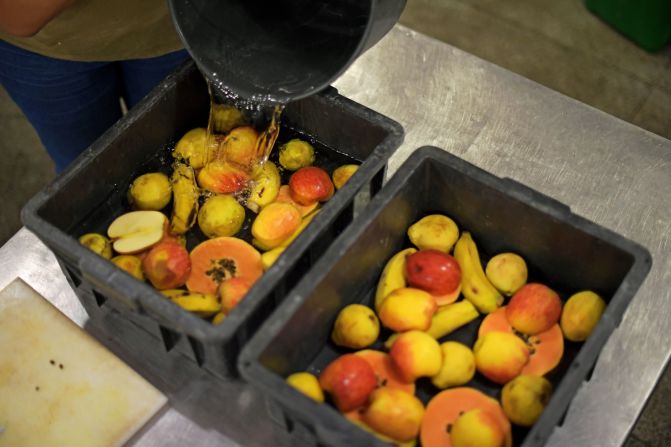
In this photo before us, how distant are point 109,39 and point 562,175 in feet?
2.26

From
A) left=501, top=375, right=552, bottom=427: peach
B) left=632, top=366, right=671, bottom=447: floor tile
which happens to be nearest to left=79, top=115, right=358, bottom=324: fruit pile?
left=501, top=375, right=552, bottom=427: peach

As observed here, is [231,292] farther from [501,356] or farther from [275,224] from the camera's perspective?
[501,356]

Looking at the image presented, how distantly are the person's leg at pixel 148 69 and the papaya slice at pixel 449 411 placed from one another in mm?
656

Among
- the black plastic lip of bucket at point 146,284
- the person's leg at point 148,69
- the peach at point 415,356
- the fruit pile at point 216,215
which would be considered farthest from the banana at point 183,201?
the peach at point 415,356

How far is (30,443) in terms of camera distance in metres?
0.98

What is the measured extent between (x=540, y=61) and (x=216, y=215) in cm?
148

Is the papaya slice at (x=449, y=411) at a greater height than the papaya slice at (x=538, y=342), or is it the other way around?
the papaya slice at (x=538, y=342)

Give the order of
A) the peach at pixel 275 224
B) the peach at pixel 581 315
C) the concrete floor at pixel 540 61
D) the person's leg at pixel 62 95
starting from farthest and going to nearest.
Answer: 1. the concrete floor at pixel 540 61
2. the person's leg at pixel 62 95
3. the peach at pixel 275 224
4. the peach at pixel 581 315

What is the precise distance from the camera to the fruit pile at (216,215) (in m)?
1.02

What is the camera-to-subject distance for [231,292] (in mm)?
978

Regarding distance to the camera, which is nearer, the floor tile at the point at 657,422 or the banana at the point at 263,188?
the banana at the point at 263,188

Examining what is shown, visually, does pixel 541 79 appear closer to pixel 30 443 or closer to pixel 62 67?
pixel 62 67

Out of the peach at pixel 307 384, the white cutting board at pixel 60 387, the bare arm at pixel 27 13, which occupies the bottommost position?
the white cutting board at pixel 60 387

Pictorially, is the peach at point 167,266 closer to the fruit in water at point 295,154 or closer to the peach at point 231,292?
the peach at point 231,292
